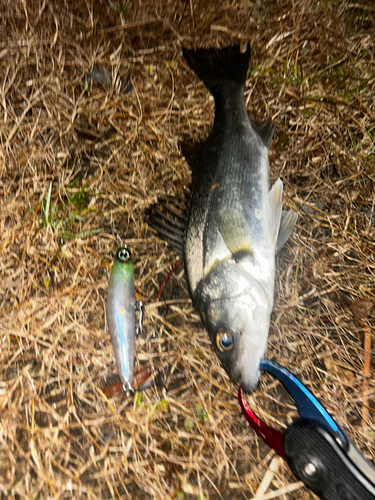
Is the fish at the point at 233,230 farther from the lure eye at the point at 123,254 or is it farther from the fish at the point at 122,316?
the fish at the point at 122,316

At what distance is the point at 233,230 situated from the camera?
6.37 feet

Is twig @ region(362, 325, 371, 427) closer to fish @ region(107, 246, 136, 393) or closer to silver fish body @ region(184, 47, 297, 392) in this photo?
silver fish body @ region(184, 47, 297, 392)

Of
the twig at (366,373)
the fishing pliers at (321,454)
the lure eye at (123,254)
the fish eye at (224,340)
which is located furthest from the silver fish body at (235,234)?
the twig at (366,373)

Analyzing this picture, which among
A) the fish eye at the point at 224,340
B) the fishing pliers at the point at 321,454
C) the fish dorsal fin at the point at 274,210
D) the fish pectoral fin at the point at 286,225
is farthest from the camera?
the fish pectoral fin at the point at 286,225

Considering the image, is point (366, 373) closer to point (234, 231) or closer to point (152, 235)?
point (234, 231)

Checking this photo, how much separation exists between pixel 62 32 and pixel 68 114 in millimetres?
696

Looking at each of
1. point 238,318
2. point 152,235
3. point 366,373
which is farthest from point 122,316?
point 366,373

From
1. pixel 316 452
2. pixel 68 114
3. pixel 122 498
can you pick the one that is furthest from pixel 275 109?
pixel 122 498

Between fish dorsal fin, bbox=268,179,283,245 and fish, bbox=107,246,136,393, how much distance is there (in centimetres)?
103

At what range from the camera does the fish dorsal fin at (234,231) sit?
193cm

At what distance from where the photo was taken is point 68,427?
88.7 inches

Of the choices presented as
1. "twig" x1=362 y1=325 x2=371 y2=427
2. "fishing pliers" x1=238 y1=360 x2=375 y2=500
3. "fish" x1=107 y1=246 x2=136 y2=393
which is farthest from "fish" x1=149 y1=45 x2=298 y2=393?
"twig" x1=362 y1=325 x2=371 y2=427

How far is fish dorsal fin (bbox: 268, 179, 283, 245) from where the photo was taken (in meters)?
2.03

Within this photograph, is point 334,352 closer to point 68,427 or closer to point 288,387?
point 288,387
